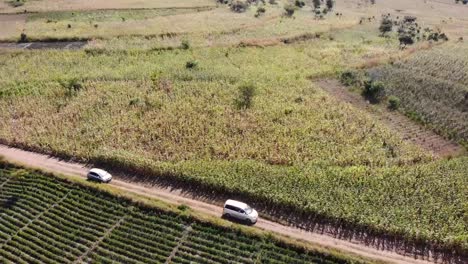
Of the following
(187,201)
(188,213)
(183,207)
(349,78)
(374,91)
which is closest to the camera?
(188,213)

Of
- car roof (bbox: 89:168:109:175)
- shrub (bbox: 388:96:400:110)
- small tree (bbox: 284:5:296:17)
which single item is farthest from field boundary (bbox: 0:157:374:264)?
small tree (bbox: 284:5:296:17)

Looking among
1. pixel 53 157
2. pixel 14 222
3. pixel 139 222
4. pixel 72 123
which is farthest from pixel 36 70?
pixel 139 222

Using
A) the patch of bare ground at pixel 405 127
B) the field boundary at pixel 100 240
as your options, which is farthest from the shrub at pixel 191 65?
the field boundary at pixel 100 240

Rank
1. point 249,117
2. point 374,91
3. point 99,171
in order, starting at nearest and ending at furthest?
point 99,171, point 249,117, point 374,91

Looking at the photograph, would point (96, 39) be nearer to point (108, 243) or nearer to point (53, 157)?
point (53, 157)

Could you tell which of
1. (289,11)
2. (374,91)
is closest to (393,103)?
(374,91)

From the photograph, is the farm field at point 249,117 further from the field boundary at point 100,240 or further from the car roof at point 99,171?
the car roof at point 99,171

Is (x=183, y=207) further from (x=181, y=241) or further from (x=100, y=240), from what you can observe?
(x=100, y=240)
